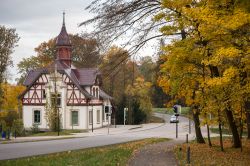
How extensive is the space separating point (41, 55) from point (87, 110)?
27.7 metres

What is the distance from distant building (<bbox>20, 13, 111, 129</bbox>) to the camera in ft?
166

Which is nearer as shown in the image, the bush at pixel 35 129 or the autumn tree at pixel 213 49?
the autumn tree at pixel 213 49

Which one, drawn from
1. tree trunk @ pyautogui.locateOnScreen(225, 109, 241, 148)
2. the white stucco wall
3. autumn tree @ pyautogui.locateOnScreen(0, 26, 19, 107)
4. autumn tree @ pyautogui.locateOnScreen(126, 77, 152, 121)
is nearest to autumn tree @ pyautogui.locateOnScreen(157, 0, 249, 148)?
tree trunk @ pyautogui.locateOnScreen(225, 109, 241, 148)

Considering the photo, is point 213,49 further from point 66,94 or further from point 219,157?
point 66,94

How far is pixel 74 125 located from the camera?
50.6 meters

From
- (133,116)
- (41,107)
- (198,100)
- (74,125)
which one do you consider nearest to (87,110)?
(74,125)

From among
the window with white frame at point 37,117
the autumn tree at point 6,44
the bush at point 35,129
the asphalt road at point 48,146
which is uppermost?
the autumn tree at point 6,44

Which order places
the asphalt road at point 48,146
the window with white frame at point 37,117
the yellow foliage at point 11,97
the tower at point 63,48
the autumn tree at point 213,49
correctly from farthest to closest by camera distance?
1. the yellow foliage at point 11,97
2. the tower at point 63,48
3. the window with white frame at point 37,117
4. the asphalt road at point 48,146
5. the autumn tree at point 213,49

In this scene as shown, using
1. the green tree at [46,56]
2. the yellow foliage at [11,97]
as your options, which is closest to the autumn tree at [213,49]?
the yellow foliage at [11,97]

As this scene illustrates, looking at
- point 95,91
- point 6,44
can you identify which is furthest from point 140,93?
point 6,44

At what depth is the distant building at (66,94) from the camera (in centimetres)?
5050

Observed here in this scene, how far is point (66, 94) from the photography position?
51.4 metres

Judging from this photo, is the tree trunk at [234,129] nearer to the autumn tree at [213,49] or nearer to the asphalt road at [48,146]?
the autumn tree at [213,49]

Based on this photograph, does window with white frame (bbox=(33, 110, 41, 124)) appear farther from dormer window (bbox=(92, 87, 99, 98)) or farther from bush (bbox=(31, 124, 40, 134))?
dormer window (bbox=(92, 87, 99, 98))
